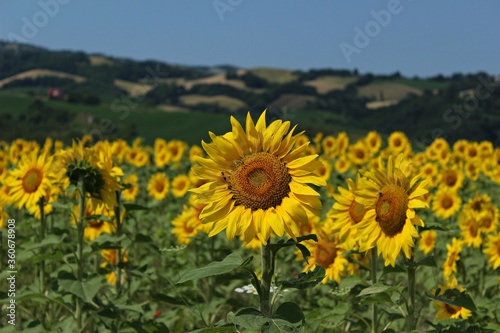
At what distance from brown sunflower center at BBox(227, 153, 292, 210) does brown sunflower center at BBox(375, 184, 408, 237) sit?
0.86 metres

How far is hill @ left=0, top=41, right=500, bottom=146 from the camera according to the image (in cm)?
4982

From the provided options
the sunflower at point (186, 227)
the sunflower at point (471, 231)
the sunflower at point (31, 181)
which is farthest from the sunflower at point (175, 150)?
the sunflower at point (31, 181)

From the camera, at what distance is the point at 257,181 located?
2996 millimetres

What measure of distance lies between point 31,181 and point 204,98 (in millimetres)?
80286

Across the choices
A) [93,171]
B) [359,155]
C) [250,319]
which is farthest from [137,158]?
[250,319]

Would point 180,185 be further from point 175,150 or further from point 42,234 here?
point 42,234

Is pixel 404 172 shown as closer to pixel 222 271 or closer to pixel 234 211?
pixel 234 211

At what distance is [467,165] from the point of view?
42.2 feet

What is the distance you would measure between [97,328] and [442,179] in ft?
21.2

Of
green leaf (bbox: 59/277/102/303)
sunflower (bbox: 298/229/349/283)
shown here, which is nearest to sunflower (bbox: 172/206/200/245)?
sunflower (bbox: 298/229/349/283)

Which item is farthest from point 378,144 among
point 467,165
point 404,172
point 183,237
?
point 404,172

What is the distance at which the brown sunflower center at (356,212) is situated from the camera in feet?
13.6

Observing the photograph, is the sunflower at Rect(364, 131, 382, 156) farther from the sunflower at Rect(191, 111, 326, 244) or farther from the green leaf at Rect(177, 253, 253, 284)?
the green leaf at Rect(177, 253, 253, 284)

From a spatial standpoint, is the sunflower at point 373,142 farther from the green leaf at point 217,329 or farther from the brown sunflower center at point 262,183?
the green leaf at point 217,329
